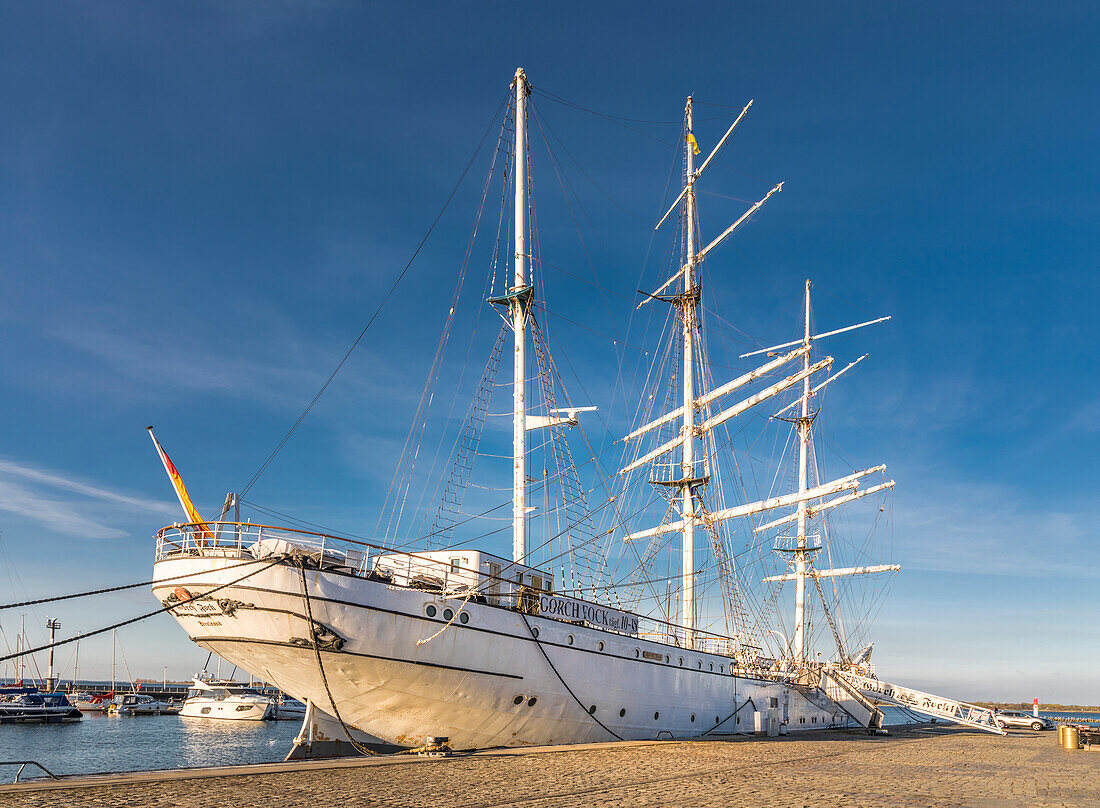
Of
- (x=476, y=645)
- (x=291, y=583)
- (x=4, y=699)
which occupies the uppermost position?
(x=291, y=583)

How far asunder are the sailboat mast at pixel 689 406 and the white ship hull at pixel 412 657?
1251cm

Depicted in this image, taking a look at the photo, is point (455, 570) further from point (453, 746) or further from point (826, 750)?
point (826, 750)

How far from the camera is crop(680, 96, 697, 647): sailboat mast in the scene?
38.0m

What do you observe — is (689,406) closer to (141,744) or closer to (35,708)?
(141,744)

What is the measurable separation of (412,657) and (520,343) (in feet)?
41.9

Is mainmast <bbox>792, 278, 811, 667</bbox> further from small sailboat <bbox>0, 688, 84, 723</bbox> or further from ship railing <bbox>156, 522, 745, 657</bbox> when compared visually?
small sailboat <bbox>0, 688, 84, 723</bbox>

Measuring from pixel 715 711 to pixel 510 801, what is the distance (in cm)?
2221

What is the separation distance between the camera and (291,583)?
58.5ft

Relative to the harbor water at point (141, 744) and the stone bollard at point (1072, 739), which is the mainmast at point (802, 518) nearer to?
the stone bollard at point (1072, 739)

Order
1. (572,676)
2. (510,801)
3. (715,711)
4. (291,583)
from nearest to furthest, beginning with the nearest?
(510,801)
(291,583)
(572,676)
(715,711)

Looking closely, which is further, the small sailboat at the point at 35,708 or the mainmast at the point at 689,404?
the small sailboat at the point at 35,708

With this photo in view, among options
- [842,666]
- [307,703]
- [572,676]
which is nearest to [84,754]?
[307,703]

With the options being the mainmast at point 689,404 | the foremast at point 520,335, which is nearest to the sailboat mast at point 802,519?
the mainmast at point 689,404

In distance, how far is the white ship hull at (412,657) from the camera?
18.1 metres
